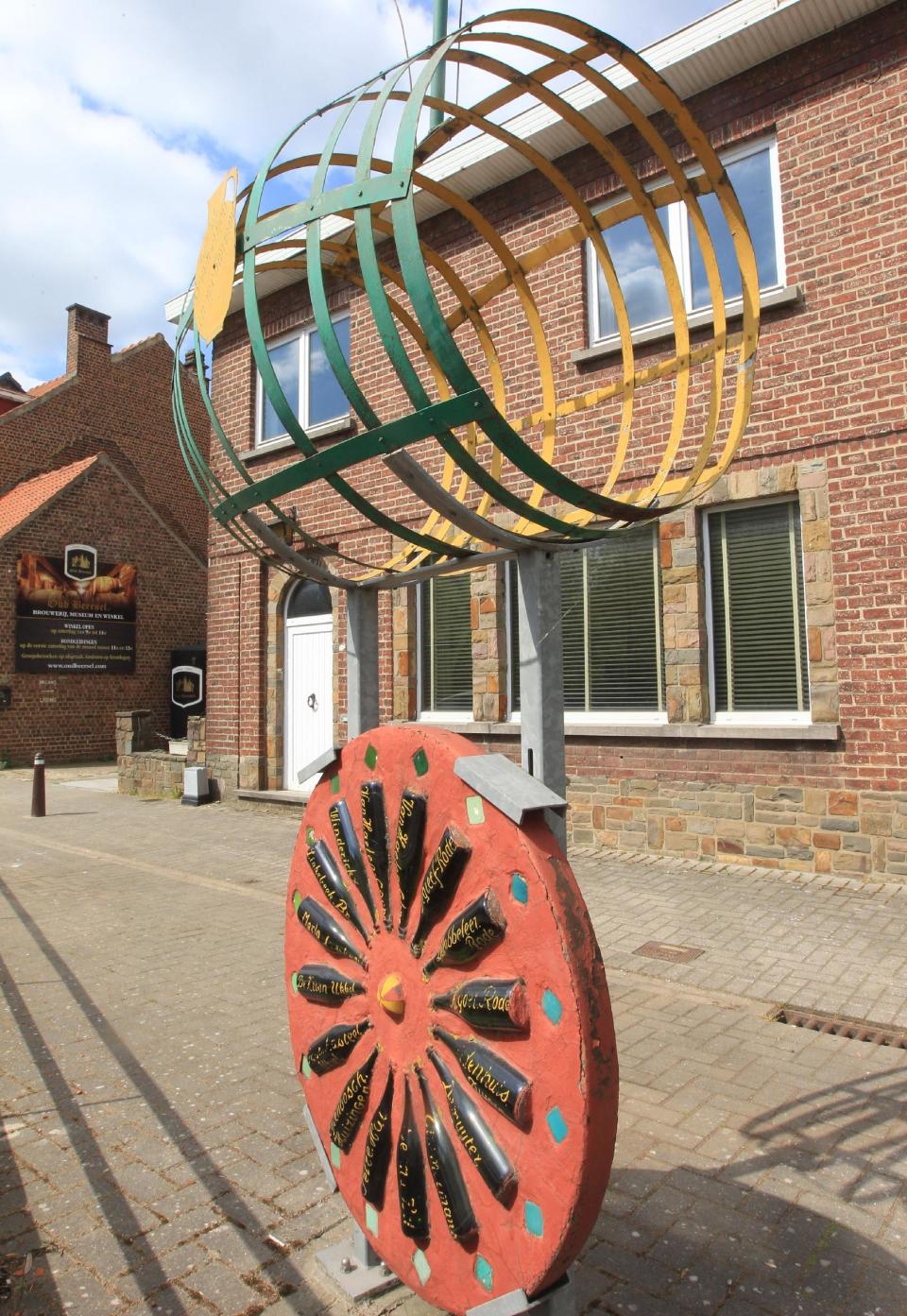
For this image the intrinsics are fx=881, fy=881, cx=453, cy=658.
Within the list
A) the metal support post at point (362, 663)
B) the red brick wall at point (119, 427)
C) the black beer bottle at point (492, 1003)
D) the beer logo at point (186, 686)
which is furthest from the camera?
the red brick wall at point (119, 427)

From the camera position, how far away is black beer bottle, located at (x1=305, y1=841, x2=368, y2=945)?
2219 millimetres

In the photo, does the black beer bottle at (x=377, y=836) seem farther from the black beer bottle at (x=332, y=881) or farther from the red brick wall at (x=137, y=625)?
the red brick wall at (x=137, y=625)

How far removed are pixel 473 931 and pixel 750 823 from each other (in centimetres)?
658

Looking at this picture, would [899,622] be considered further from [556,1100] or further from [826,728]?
[556,1100]

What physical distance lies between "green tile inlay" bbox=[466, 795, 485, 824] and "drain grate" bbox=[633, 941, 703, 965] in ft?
13.1

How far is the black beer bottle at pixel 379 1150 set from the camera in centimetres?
204

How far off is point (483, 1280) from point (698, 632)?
6.90m

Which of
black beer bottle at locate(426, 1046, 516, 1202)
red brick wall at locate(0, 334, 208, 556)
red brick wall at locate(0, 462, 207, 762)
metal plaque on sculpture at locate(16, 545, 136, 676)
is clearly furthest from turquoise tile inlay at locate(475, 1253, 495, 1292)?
red brick wall at locate(0, 334, 208, 556)

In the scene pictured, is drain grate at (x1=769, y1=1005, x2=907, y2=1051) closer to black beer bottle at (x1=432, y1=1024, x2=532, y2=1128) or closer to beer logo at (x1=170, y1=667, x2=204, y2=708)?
black beer bottle at (x1=432, y1=1024, x2=532, y2=1128)

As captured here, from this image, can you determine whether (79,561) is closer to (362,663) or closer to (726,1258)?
(362,663)

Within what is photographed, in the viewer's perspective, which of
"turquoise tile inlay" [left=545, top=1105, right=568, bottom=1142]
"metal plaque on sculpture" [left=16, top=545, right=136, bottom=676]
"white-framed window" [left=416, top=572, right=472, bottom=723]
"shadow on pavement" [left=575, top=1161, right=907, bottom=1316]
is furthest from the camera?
"metal plaque on sculpture" [left=16, top=545, right=136, bottom=676]

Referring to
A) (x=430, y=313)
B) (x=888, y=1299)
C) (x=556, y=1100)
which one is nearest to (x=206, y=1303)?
(x=556, y=1100)

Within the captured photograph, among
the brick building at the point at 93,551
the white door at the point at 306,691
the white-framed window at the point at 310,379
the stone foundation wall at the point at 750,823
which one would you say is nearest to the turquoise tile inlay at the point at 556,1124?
the stone foundation wall at the point at 750,823

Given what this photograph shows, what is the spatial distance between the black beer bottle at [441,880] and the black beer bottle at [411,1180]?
377 mm
